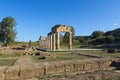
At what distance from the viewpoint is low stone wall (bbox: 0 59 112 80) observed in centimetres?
573

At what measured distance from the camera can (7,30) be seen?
4981 cm

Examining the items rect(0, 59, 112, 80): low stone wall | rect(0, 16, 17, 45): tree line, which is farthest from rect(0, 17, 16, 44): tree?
rect(0, 59, 112, 80): low stone wall

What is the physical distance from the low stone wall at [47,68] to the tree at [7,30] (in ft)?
148

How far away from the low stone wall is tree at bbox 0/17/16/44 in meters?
45.0

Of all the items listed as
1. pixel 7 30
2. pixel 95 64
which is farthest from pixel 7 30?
pixel 95 64

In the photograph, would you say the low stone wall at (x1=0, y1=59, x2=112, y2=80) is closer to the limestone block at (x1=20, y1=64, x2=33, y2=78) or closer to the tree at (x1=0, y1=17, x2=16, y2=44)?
the limestone block at (x1=20, y1=64, x2=33, y2=78)

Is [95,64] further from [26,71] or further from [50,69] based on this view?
[26,71]

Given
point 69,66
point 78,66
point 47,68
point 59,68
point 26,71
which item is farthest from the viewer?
point 78,66

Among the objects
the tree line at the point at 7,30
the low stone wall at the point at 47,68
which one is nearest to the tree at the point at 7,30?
the tree line at the point at 7,30

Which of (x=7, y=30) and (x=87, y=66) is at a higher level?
(x=7, y=30)

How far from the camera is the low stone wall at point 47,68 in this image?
5727 millimetres

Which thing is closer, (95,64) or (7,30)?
(95,64)

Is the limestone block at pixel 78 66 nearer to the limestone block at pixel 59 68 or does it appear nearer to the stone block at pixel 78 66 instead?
the stone block at pixel 78 66

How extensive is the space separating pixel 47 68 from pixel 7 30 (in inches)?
1801
